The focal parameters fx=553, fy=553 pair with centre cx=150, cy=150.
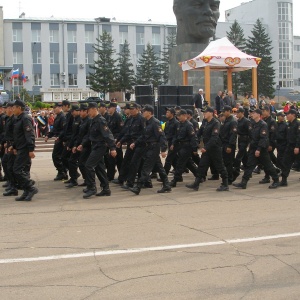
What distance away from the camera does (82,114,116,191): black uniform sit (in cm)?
1099

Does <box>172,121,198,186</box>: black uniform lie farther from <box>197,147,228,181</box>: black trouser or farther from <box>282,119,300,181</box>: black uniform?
<box>282,119,300,181</box>: black uniform

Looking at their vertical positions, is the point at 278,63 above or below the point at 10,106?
above

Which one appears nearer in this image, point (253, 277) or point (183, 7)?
point (253, 277)

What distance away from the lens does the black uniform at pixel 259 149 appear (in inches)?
472

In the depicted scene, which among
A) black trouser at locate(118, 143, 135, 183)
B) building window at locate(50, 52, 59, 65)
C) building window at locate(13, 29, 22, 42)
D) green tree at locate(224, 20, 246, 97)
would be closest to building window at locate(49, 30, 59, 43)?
building window at locate(50, 52, 59, 65)

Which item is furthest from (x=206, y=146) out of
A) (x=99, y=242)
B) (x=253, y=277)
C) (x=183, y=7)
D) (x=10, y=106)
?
(x=183, y=7)

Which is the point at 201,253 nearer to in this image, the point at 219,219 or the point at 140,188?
the point at 219,219

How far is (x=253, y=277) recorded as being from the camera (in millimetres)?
5742

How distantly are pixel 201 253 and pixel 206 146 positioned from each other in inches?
210

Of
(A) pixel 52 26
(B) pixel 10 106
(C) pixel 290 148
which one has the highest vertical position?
(A) pixel 52 26

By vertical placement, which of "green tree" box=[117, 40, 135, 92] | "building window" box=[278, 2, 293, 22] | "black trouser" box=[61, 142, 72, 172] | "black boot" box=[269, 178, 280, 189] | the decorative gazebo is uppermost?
"building window" box=[278, 2, 293, 22]

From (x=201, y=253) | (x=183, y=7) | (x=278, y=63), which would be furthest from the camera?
(x=278, y=63)

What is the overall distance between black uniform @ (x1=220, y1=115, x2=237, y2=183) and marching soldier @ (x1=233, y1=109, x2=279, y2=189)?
1.65ft

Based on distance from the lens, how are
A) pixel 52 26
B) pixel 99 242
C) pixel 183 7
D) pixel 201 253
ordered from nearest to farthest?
pixel 201 253 < pixel 99 242 < pixel 183 7 < pixel 52 26
